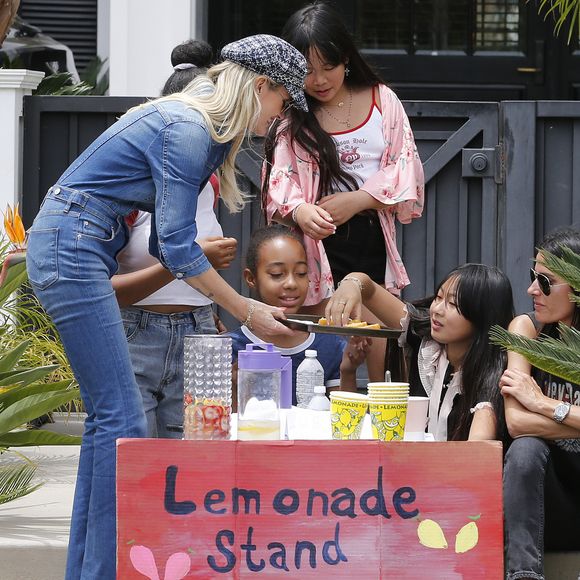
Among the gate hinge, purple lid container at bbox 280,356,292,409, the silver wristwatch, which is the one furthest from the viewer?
the gate hinge

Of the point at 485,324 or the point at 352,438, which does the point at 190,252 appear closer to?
the point at 352,438

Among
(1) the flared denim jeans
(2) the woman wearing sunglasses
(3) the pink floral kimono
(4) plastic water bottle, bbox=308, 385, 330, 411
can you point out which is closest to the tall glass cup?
(1) the flared denim jeans

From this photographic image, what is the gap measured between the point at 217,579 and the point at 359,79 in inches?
82.4

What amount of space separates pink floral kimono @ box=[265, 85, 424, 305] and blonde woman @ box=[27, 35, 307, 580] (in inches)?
36.4

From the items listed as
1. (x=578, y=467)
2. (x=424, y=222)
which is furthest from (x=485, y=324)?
(x=424, y=222)

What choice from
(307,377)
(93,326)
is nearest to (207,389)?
(93,326)

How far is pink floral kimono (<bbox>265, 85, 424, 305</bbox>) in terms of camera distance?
4.30 meters

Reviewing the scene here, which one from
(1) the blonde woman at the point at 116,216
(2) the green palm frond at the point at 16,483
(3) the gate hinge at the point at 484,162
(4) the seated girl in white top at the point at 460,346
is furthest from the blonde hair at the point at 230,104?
(3) the gate hinge at the point at 484,162

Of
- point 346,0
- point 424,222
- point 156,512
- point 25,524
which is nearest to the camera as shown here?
point 156,512

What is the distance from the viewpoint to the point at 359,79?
14.6 ft

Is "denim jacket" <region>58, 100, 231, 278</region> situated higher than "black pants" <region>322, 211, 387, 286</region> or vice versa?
"denim jacket" <region>58, 100, 231, 278</region>

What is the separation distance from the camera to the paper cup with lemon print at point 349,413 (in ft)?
10.7

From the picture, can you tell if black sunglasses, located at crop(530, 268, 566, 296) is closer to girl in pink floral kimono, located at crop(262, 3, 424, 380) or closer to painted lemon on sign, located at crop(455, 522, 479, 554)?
girl in pink floral kimono, located at crop(262, 3, 424, 380)

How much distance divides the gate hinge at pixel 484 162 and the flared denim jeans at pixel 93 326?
2.84m
